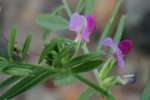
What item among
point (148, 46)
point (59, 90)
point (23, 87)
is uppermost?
point (23, 87)

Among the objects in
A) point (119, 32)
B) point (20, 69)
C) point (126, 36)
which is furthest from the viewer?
point (126, 36)

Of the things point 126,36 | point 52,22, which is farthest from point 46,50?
point 126,36

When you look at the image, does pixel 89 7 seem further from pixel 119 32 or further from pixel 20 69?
pixel 20 69

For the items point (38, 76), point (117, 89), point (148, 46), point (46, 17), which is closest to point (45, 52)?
point (38, 76)

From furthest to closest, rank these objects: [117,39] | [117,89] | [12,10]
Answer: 1. [12,10]
2. [117,89]
3. [117,39]

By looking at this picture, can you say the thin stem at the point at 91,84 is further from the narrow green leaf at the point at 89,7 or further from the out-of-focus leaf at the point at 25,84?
the narrow green leaf at the point at 89,7

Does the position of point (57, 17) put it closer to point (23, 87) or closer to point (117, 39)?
point (117, 39)
